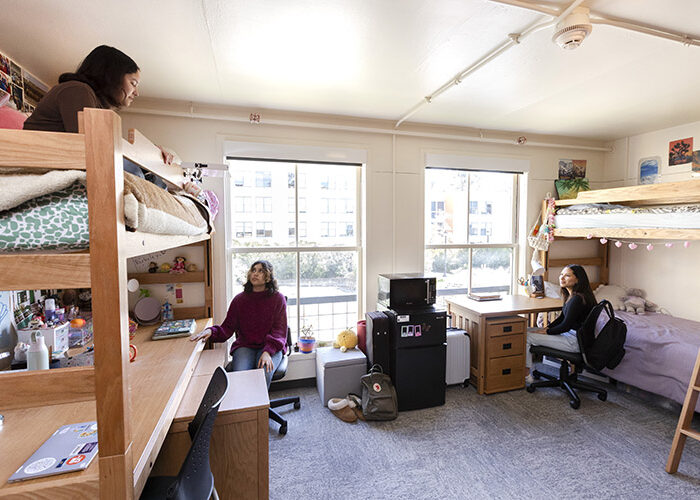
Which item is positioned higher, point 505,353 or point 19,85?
point 19,85

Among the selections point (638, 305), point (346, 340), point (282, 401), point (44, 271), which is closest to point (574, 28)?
point (44, 271)

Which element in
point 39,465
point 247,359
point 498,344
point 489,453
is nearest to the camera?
point 39,465

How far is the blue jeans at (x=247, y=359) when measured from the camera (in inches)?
92.8

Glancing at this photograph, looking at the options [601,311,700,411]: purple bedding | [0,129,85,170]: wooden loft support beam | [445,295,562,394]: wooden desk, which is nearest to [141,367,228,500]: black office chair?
[0,129,85,170]: wooden loft support beam

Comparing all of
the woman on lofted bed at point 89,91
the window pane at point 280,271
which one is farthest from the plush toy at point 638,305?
the woman on lofted bed at point 89,91

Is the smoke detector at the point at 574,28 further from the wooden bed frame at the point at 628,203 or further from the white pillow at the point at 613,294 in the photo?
the white pillow at the point at 613,294

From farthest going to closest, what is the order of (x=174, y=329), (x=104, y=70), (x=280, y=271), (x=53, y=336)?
(x=280, y=271), (x=174, y=329), (x=53, y=336), (x=104, y=70)

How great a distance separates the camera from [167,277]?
2609 mm

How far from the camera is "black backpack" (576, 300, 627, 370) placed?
2.54 meters

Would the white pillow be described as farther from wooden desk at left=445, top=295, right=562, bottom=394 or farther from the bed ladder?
the bed ladder

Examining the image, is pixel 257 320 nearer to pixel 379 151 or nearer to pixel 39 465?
pixel 39 465

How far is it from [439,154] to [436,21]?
72.7 inches

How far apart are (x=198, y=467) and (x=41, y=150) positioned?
106 cm

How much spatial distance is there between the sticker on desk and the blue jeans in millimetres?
1401
